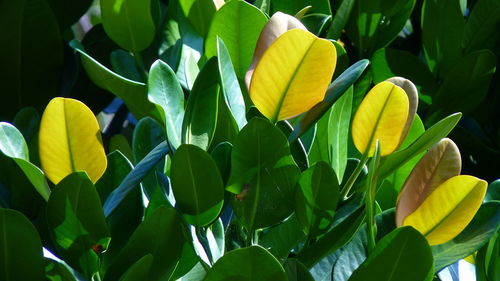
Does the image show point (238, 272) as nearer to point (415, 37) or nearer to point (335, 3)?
point (335, 3)

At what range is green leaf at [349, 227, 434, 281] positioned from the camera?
0.64 m

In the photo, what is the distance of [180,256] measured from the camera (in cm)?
72

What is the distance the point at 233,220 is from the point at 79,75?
620mm

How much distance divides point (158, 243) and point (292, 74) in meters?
0.19

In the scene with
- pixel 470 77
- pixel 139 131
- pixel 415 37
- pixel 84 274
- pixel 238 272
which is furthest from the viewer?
pixel 415 37

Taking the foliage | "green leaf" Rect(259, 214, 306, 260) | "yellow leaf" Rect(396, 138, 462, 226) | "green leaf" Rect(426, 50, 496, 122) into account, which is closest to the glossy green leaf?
the foliage

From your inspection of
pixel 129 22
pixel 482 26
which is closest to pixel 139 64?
pixel 129 22

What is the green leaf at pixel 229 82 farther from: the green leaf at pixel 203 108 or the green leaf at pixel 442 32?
the green leaf at pixel 442 32

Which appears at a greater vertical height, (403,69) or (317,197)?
(317,197)

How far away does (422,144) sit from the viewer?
0.71m

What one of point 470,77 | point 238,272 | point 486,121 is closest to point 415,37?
point 486,121

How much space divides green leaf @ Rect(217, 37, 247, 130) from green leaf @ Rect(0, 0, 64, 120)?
587mm

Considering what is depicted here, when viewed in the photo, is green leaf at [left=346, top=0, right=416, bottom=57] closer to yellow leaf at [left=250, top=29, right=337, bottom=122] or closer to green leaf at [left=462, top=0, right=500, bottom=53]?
green leaf at [left=462, top=0, right=500, bottom=53]

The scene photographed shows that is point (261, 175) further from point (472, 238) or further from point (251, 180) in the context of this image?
point (472, 238)
